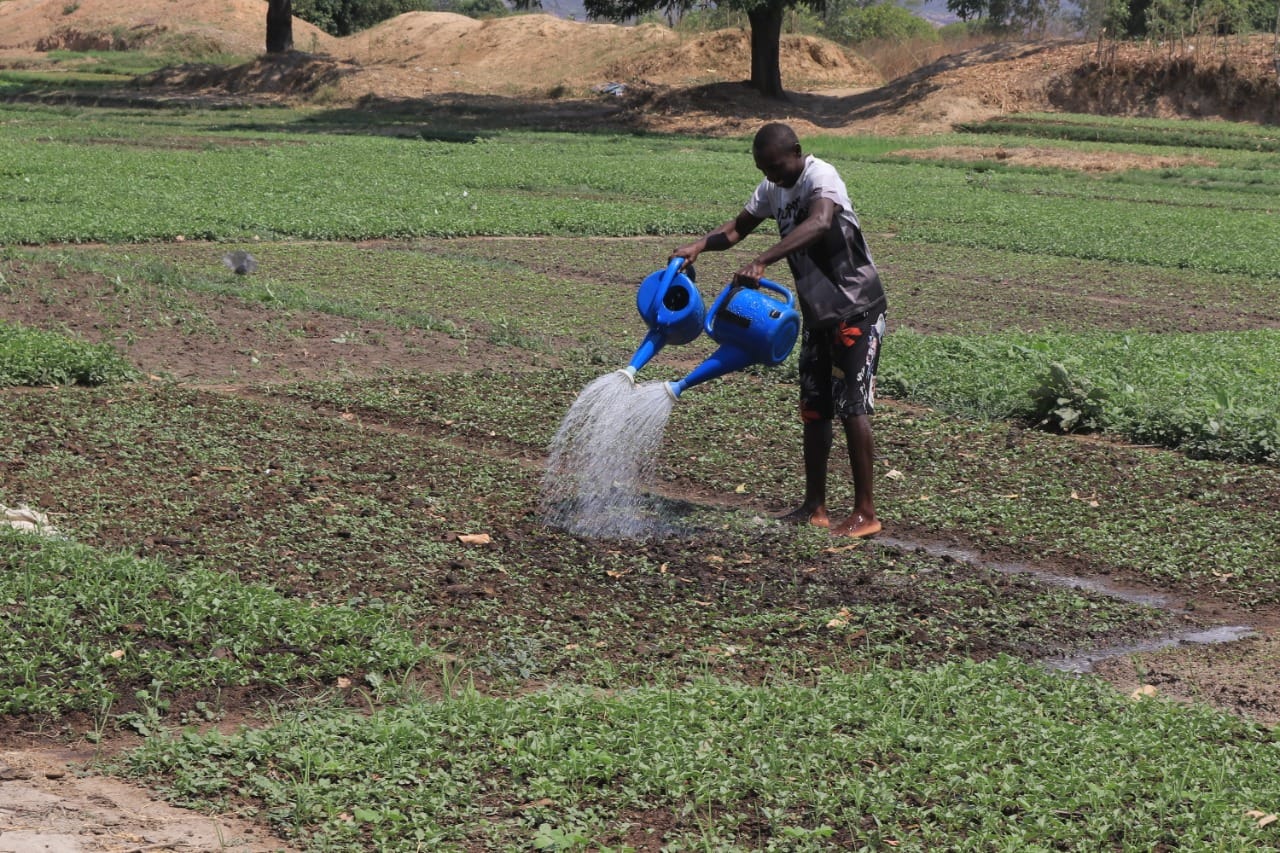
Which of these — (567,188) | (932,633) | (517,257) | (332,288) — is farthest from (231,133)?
(932,633)

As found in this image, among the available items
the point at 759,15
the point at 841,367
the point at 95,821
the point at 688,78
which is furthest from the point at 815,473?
the point at 688,78

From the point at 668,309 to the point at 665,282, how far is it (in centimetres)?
12

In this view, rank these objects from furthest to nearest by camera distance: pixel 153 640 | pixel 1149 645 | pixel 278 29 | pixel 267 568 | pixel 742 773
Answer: pixel 278 29, pixel 267 568, pixel 1149 645, pixel 153 640, pixel 742 773

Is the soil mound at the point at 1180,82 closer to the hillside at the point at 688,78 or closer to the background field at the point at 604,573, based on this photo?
the hillside at the point at 688,78

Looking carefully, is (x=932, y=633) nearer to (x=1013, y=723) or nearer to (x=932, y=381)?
(x=1013, y=723)

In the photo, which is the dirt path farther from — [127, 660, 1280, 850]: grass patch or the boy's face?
the boy's face

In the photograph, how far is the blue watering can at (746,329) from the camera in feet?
22.5

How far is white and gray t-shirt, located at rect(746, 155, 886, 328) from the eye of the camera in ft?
22.5

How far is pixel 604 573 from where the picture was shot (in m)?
6.36

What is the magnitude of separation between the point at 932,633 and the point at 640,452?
1.98 metres

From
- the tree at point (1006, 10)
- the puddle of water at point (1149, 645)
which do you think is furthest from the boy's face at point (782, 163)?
the tree at point (1006, 10)

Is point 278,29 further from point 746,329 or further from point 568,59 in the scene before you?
point 746,329

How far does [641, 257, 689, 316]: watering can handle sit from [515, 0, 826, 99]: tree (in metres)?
32.1

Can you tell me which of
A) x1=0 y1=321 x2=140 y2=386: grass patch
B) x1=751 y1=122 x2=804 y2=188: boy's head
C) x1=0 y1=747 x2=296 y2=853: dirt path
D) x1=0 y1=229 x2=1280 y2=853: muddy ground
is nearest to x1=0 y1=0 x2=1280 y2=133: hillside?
x1=0 y1=229 x2=1280 y2=853: muddy ground
